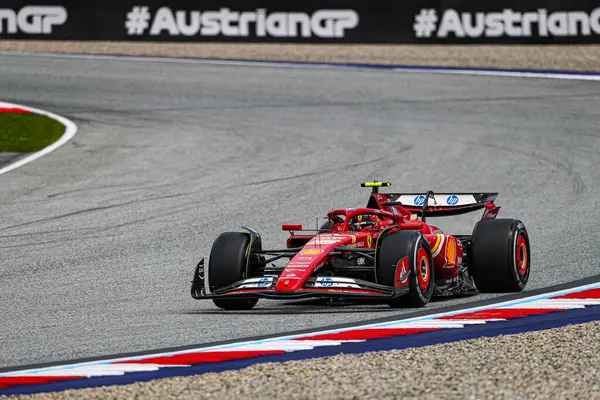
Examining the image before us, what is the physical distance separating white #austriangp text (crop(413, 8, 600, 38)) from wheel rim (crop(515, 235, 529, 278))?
16570 mm

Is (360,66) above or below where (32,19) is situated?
below

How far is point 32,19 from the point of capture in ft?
89.1

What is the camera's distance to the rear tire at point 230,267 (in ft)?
30.4

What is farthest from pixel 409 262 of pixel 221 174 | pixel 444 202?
pixel 221 174

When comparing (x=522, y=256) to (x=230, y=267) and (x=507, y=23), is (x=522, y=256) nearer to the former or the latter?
(x=230, y=267)

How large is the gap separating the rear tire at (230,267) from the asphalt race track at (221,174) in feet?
0.73

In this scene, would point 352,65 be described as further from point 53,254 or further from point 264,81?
Result: point 53,254

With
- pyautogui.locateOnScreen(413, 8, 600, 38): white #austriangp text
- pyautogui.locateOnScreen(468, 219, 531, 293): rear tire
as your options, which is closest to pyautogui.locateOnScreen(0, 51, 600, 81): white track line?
pyautogui.locateOnScreen(413, 8, 600, 38): white #austriangp text

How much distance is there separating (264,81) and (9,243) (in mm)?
12105

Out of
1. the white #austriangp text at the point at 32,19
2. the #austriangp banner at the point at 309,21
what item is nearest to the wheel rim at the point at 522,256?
the #austriangp banner at the point at 309,21

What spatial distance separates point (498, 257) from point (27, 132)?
445 inches

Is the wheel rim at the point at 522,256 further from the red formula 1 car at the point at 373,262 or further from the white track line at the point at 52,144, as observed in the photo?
the white track line at the point at 52,144

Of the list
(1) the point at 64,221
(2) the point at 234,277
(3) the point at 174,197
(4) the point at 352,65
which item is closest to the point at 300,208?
(3) the point at 174,197

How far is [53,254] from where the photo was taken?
11758 millimetres
